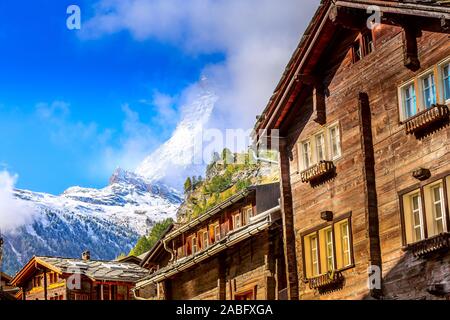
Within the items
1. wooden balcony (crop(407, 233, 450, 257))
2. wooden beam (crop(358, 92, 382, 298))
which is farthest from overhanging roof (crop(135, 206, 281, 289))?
wooden balcony (crop(407, 233, 450, 257))

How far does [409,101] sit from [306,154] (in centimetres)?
680

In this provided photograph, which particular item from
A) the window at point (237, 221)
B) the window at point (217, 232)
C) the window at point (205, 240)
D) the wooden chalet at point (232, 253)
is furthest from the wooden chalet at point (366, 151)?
the window at point (205, 240)

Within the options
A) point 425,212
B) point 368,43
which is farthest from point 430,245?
point 368,43

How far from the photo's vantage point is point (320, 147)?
121 ft

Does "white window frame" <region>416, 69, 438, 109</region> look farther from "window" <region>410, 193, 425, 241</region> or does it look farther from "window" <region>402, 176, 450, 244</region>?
"window" <region>410, 193, 425, 241</region>

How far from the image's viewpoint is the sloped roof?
71625 mm

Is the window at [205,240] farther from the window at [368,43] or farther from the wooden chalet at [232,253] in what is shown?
the window at [368,43]

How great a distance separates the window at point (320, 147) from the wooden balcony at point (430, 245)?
23.5ft

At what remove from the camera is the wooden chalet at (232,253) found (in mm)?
41281

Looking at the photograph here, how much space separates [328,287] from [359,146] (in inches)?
204
